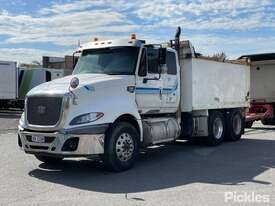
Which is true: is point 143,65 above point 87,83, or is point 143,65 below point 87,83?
above

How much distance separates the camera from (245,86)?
17.4 meters

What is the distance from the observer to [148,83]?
11.6 m

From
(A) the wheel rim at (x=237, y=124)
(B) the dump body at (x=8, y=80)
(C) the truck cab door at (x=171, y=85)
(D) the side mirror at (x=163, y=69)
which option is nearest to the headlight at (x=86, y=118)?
(D) the side mirror at (x=163, y=69)

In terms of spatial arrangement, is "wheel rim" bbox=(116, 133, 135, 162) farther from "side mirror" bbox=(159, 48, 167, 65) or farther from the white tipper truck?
"side mirror" bbox=(159, 48, 167, 65)

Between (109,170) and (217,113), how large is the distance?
6.01 metres

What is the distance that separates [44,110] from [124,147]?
1.81 metres

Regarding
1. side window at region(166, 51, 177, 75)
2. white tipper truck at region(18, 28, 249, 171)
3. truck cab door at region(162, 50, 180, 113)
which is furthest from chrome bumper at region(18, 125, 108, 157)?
side window at region(166, 51, 177, 75)

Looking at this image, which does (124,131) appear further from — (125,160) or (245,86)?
(245,86)

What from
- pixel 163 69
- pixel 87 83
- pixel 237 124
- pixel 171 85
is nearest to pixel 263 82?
pixel 237 124

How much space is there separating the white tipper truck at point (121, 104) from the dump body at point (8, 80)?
2369 centimetres

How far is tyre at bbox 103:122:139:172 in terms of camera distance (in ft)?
33.2

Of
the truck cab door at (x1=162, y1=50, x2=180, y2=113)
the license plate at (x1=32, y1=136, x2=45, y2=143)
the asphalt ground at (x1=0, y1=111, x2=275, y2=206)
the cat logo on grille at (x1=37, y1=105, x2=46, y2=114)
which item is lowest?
the asphalt ground at (x1=0, y1=111, x2=275, y2=206)

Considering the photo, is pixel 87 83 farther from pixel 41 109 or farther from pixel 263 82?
pixel 263 82

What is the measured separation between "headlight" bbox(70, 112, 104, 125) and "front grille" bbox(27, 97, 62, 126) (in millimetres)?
361
